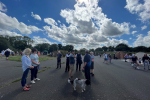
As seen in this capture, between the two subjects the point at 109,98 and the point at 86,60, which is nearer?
the point at 109,98

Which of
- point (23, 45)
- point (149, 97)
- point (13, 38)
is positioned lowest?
point (149, 97)

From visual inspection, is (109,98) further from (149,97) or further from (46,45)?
(46,45)

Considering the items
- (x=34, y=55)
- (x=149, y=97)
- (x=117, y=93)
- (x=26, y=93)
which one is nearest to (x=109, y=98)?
(x=117, y=93)

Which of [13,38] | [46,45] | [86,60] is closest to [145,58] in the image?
[86,60]

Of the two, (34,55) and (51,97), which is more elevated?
(34,55)

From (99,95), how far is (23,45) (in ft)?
245

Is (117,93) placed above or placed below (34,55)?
below

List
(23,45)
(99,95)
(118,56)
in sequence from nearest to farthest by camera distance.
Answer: (99,95)
(118,56)
(23,45)

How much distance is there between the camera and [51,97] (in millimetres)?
3047

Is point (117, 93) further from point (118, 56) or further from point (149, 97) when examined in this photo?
point (118, 56)

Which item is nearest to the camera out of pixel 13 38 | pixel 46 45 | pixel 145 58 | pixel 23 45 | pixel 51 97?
pixel 51 97

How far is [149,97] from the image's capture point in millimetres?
3156

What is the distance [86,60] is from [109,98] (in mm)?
1882

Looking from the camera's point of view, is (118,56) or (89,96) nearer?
(89,96)
